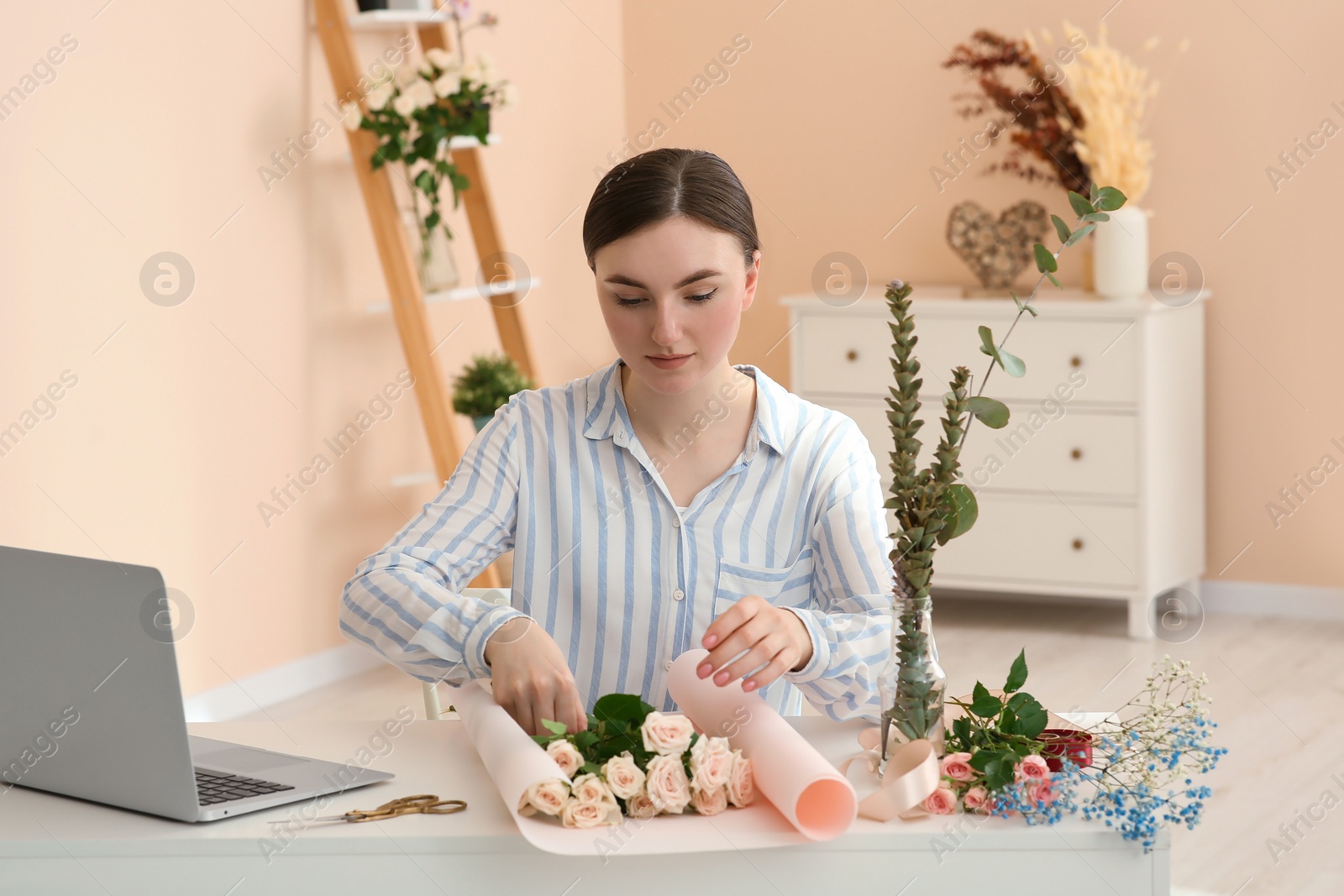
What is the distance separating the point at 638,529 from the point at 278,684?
244cm

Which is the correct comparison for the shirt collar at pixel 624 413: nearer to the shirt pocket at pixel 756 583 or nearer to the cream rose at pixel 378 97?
the shirt pocket at pixel 756 583

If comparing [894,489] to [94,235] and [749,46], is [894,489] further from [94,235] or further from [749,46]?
[749,46]

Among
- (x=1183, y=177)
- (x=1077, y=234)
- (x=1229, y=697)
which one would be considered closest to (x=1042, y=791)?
(x=1077, y=234)

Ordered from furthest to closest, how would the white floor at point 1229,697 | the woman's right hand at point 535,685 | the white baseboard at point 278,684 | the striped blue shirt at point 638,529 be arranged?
the white baseboard at point 278,684, the white floor at point 1229,697, the striped blue shirt at point 638,529, the woman's right hand at point 535,685

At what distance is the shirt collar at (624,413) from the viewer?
1.72 meters

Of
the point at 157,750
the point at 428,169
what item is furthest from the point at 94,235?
the point at 157,750

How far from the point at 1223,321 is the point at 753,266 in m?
3.17

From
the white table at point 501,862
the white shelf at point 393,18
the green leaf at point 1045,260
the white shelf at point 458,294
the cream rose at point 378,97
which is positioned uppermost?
the white shelf at point 393,18

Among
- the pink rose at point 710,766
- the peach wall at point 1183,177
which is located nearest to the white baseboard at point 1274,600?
the peach wall at point 1183,177

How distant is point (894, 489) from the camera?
1.27m

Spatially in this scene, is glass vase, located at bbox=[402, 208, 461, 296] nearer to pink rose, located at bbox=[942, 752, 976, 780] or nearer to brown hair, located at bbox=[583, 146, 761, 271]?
brown hair, located at bbox=[583, 146, 761, 271]

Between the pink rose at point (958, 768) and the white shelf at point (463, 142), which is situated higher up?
the white shelf at point (463, 142)

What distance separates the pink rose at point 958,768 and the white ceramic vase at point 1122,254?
10.7 feet

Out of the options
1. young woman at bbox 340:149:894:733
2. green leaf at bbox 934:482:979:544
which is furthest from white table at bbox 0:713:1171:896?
young woman at bbox 340:149:894:733
